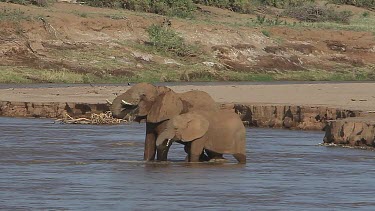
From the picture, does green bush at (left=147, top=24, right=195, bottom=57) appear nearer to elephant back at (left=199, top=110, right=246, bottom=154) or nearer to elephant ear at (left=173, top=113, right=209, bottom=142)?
elephant back at (left=199, top=110, right=246, bottom=154)

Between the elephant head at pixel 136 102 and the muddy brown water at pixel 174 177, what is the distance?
82 cm

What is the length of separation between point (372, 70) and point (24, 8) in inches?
612

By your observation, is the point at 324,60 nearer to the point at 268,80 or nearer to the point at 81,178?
the point at 268,80

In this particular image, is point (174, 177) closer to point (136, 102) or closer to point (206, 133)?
point (206, 133)

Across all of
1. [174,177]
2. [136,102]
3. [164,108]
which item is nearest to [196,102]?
[164,108]

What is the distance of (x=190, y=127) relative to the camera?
754 inches

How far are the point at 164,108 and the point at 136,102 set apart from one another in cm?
43

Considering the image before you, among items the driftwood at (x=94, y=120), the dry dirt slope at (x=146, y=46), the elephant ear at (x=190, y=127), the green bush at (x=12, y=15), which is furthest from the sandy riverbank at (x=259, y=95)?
the green bush at (x=12, y=15)

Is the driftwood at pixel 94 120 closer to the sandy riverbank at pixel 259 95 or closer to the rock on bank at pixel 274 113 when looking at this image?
the rock on bank at pixel 274 113

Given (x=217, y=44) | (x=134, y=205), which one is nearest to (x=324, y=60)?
(x=217, y=44)

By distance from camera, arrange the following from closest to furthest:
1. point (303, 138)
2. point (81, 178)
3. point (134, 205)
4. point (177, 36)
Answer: point (134, 205) < point (81, 178) < point (303, 138) < point (177, 36)

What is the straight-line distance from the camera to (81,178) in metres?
18.0

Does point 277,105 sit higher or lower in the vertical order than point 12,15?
lower

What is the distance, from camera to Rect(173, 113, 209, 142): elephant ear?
19.1m
